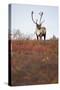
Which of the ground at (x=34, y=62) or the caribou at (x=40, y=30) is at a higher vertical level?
the caribou at (x=40, y=30)

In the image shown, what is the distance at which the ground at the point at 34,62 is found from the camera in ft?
5.74

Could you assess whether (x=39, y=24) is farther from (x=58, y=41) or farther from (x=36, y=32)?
(x=58, y=41)

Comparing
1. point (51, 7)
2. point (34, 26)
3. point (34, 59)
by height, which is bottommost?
point (34, 59)

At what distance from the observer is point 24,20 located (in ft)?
5.80

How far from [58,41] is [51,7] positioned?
281 millimetres

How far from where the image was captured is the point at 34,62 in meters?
1.79

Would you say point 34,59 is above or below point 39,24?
below

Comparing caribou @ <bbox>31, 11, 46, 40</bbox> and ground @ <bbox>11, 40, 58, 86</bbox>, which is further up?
caribou @ <bbox>31, 11, 46, 40</bbox>

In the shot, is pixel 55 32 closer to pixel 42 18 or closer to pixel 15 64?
pixel 42 18

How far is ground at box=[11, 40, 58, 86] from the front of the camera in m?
1.75

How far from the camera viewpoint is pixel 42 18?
70.9 inches

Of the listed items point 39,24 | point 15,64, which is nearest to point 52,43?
point 39,24

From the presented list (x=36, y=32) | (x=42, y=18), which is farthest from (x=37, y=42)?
(x=42, y=18)

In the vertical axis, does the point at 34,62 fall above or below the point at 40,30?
below
